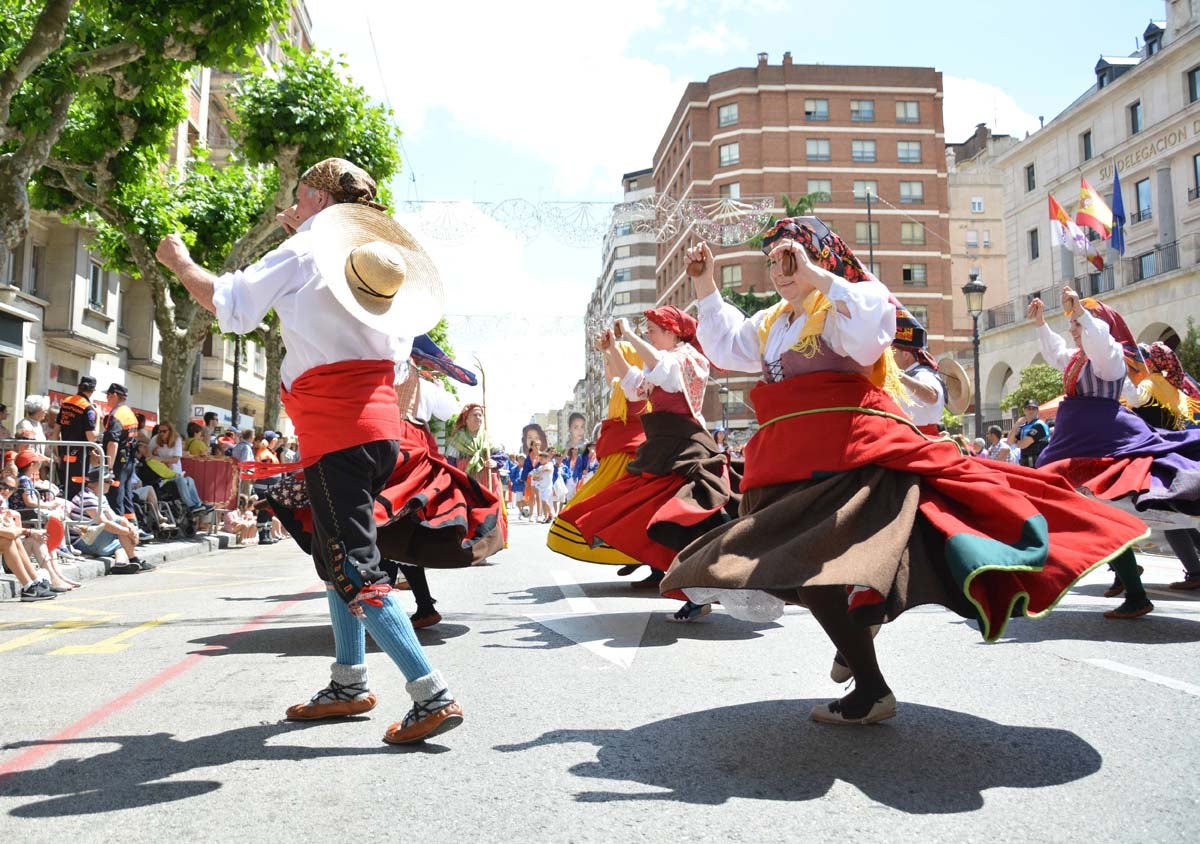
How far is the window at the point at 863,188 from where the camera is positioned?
61.8 meters

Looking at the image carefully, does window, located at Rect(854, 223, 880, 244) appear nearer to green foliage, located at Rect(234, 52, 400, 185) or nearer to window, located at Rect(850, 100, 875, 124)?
window, located at Rect(850, 100, 875, 124)

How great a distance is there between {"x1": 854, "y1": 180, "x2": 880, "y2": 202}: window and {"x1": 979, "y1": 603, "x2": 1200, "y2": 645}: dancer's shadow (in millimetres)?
58263

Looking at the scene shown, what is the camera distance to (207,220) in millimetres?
23469

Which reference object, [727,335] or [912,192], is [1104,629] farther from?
[912,192]

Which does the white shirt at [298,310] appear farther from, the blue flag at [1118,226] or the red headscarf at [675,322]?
the blue flag at [1118,226]

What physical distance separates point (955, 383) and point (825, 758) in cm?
348

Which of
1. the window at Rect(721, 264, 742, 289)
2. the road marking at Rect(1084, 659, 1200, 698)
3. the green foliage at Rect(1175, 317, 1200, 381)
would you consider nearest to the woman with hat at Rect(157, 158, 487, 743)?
the road marking at Rect(1084, 659, 1200, 698)

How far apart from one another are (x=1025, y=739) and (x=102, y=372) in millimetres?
32139

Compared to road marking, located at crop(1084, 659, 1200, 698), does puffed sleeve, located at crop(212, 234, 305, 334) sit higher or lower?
higher

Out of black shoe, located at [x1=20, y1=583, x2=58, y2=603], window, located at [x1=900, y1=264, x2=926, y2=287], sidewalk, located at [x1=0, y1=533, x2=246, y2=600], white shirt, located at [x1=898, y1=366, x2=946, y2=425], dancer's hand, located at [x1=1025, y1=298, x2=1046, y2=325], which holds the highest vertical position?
window, located at [x1=900, y1=264, x2=926, y2=287]

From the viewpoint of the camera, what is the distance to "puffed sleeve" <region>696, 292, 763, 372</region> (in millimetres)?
4477

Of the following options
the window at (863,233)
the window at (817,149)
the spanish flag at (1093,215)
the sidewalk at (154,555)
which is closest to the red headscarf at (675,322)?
the sidewalk at (154,555)

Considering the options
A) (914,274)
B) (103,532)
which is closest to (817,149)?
(914,274)

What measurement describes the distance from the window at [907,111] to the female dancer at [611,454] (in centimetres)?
6059
